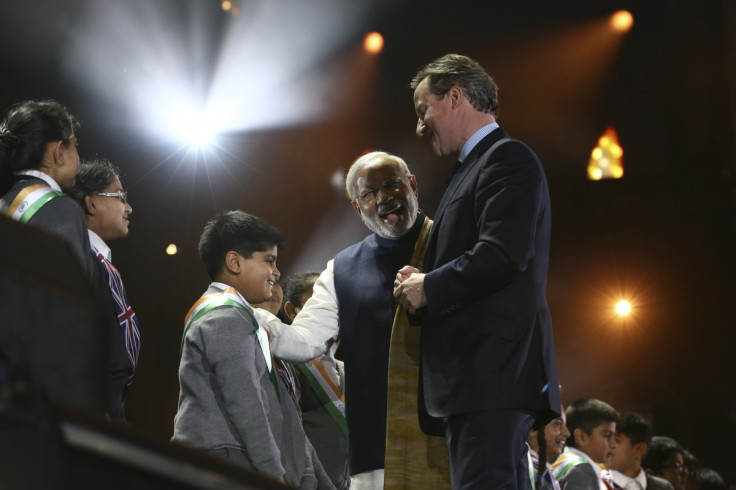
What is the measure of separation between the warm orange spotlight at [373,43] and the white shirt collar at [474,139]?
6410mm

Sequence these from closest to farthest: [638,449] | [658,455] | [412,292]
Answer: [412,292]
[638,449]
[658,455]

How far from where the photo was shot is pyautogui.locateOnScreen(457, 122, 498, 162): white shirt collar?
2344 millimetres

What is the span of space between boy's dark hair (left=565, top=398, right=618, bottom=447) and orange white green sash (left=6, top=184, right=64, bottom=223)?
13.1ft

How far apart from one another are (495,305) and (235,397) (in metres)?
0.89

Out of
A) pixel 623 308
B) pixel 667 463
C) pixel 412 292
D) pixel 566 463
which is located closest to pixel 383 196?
pixel 412 292

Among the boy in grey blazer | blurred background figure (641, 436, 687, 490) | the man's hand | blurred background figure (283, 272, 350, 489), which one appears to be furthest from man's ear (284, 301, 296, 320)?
blurred background figure (641, 436, 687, 490)

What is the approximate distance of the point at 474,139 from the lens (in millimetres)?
2352

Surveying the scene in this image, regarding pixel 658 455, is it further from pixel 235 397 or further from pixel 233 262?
pixel 235 397

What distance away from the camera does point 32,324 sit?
32.3 inches

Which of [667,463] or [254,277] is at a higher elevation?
[254,277]

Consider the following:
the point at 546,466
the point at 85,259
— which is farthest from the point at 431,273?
the point at 546,466

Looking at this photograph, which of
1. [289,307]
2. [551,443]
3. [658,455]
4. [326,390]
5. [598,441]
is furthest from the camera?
[658,455]

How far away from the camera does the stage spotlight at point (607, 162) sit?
10461 millimetres

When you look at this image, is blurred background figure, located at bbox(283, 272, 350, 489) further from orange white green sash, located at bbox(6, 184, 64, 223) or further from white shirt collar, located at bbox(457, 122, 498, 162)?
white shirt collar, located at bbox(457, 122, 498, 162)
